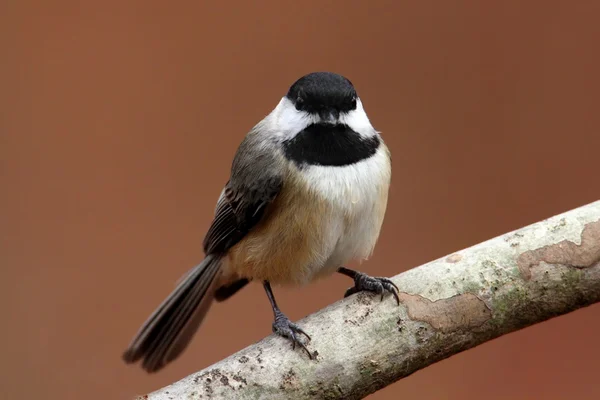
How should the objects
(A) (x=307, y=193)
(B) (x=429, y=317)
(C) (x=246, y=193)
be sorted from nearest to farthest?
1. (B) (x=429, y=317)
2. (A) (x=307, y=193)
3. (C) (x=246, y=193)

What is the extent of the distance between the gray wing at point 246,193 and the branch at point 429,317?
281 millimetres

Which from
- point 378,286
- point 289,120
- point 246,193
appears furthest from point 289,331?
point 289,120

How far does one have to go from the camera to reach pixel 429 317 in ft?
4.58

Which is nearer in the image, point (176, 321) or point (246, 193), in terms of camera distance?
point (246, 193)

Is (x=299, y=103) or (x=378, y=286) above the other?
(x=299, y=103)

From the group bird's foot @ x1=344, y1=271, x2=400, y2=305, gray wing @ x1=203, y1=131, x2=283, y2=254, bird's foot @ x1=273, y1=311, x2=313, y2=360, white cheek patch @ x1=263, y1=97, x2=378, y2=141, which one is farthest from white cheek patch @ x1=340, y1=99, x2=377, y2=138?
bird's foot @ x1=273, y1=311, x2=313, y2=360

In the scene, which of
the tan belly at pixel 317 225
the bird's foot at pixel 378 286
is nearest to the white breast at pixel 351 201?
the tan belly at pixel 317 225

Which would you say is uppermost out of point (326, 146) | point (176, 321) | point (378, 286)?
point (326, 146)

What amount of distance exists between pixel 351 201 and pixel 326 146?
125 mm

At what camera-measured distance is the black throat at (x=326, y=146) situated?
1.49m

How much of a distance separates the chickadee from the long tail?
0.13 metres

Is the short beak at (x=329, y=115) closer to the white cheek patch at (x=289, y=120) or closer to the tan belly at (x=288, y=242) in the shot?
the white cheek patch at (x=289, y=120)

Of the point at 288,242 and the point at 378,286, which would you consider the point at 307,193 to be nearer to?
the point at 288,242

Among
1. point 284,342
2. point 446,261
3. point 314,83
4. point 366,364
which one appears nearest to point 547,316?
point 446,261
